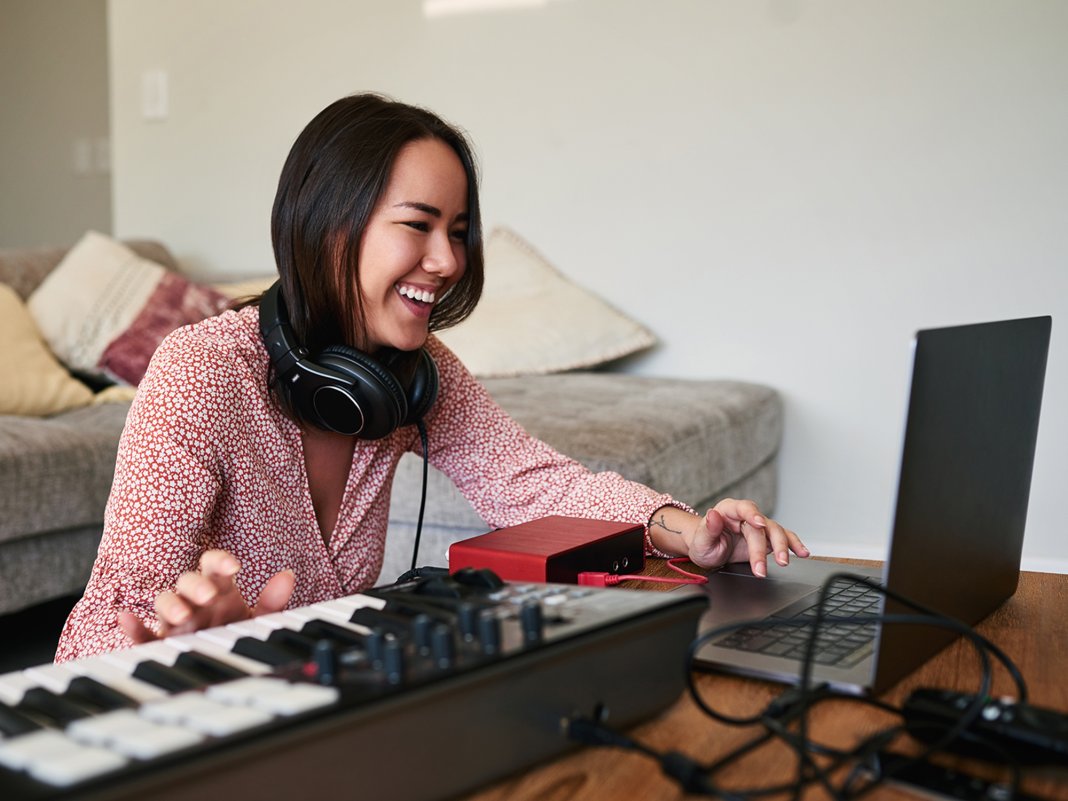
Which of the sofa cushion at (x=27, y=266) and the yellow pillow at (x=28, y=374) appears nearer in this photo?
the yellow pillow at (x=28, y=374)

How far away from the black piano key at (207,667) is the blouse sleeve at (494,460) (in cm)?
72

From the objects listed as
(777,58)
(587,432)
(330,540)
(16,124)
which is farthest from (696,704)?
(16,124)

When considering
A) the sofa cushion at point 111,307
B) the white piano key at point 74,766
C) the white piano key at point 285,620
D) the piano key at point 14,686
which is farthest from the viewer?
the sofa cushion at point 111,307

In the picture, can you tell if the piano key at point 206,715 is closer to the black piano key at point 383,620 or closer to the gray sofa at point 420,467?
the black piano key at point 383,620

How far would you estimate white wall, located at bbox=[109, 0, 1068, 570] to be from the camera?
2387mm

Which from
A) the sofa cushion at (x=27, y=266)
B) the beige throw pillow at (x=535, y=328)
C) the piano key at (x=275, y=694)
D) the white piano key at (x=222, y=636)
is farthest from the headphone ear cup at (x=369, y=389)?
the sofa cushion at (x=27, y=266)

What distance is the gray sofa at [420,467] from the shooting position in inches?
73.0

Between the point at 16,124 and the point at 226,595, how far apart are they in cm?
461

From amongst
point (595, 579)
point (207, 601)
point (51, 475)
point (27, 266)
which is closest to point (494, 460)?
point (595, 579)

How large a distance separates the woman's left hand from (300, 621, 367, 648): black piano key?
462 millimetres

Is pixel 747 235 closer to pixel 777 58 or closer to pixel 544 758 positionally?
pixel 777 58

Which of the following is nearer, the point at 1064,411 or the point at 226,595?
the point at 226,595

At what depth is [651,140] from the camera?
2.74 meters

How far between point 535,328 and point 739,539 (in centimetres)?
174
